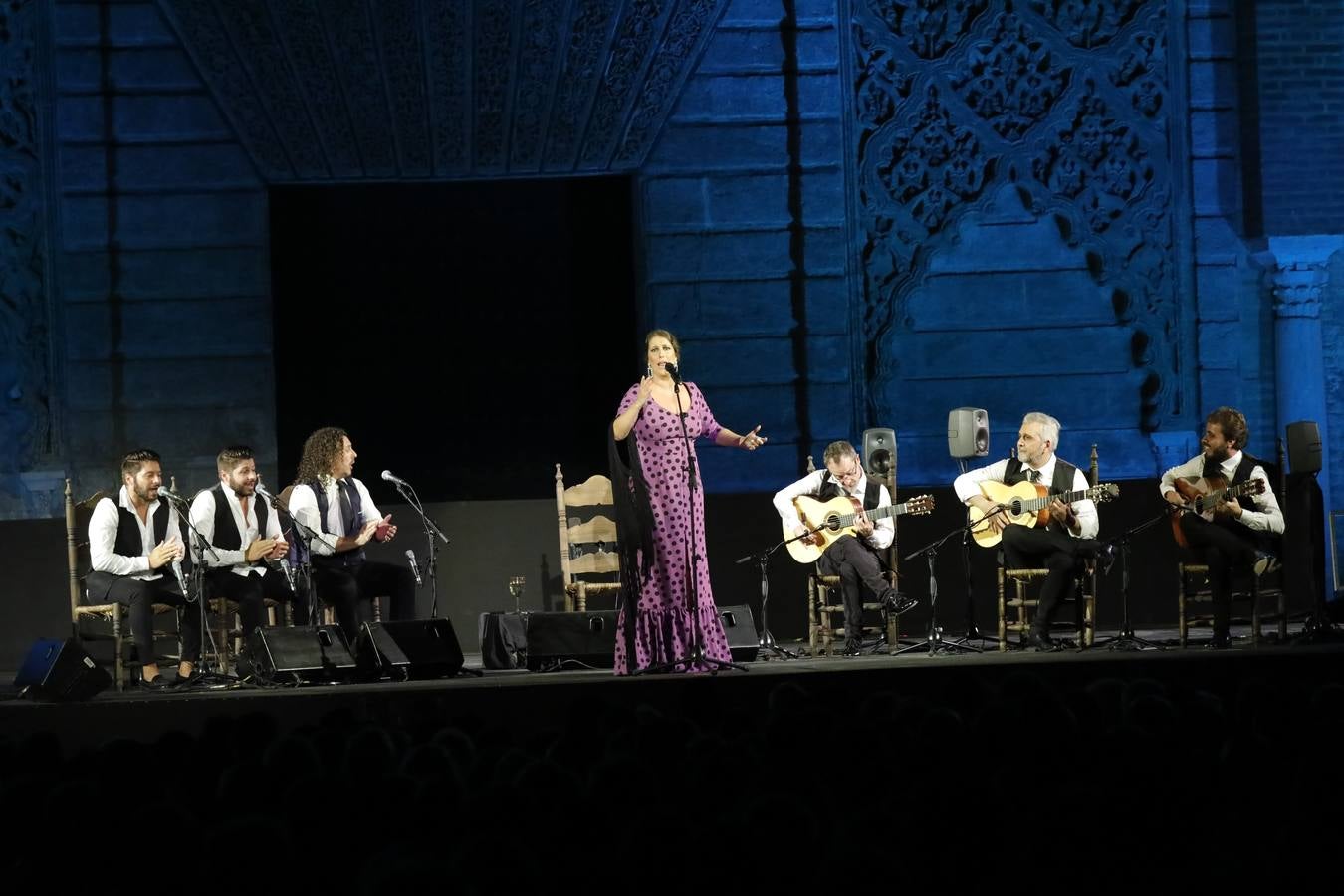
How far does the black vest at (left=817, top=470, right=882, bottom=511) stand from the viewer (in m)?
8.34

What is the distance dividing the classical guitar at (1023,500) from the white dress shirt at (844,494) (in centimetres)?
45

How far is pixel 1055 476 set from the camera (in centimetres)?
777

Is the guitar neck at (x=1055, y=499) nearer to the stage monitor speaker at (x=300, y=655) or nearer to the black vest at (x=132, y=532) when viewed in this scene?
the stage monitor speaker at (x=300, y=655)

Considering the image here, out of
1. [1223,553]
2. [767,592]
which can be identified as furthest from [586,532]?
[1223,553]

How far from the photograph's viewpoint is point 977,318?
9781 mm

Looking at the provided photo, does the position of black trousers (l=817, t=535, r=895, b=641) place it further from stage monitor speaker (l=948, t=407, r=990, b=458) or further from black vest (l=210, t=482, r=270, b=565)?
black vest (l=210, t=482, r=270, b=565)

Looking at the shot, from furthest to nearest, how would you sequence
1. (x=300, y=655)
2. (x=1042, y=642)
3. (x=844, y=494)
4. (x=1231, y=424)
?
(x=844, y=494) → (x=1042, y=642) → (x=1231, y=424) → (x=300, y=655)

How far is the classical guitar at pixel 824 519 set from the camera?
818 cm

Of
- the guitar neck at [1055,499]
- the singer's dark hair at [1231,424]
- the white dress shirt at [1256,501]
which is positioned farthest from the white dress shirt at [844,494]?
the singer's dark hair at [1231,424]

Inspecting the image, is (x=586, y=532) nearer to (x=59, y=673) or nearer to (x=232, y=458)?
(x=232, y=458)

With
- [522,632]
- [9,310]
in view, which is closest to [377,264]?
[9,310]

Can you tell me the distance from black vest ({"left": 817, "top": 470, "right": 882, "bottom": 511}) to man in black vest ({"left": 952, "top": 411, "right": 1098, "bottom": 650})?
1.67 feet

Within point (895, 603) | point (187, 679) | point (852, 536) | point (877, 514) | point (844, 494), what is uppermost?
point (844, 494)

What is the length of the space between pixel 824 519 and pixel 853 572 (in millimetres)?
296
